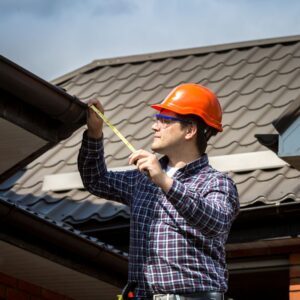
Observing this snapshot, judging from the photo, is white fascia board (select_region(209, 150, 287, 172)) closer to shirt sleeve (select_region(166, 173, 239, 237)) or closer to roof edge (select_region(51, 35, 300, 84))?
roof edge (select_region(51, 35, 300, 84))

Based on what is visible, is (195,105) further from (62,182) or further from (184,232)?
(62,182)

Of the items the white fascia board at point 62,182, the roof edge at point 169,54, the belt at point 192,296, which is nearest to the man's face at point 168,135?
the belt at point 192,296

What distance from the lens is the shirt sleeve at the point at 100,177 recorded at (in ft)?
20.8

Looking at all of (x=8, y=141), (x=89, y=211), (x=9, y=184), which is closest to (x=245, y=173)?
(x=89, y=211)

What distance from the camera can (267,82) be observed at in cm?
1202

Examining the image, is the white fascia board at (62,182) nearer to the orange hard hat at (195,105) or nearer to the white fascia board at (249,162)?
the white fascia board at (249,162)

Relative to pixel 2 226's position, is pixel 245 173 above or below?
above

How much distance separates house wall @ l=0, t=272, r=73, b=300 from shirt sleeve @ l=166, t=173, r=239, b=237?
2.94m

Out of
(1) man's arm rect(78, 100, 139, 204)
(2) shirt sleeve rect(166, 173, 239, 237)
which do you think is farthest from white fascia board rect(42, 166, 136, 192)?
(2) shirt sleeve rect(166, 173, 239, 237)

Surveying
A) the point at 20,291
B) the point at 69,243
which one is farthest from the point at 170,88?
the point at 69,243

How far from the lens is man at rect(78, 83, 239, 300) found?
5.68 meters

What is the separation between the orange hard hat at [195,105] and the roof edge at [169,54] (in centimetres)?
697

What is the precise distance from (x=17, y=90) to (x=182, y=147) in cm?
134

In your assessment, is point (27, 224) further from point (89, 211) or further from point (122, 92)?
point (122, 92)
